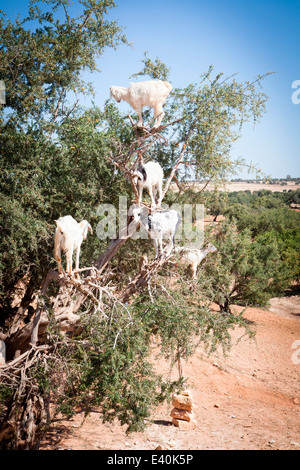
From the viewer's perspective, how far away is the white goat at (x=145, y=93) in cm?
727

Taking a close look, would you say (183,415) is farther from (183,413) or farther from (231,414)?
(231,414)

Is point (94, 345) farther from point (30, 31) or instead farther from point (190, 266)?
point (30, 31)

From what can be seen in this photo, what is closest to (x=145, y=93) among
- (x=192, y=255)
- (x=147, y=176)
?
(x=147, y=176)

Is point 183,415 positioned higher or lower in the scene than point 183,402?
lower

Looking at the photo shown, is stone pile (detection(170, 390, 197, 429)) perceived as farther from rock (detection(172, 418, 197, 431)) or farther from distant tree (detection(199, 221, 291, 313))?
distant tree (detection(199, 221, 291, 313))

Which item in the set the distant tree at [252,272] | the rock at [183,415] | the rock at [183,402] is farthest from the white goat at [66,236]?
the distant tree at [252,272]

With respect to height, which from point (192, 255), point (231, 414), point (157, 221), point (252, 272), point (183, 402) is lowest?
point (231, 414)

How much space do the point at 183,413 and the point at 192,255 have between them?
13.1ft

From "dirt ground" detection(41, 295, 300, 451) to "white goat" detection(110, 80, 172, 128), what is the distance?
18.2 ft

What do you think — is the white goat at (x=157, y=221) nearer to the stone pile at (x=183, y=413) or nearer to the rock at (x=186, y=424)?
the stone pile at (x=183, y=413)

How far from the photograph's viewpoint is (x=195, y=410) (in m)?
10.2

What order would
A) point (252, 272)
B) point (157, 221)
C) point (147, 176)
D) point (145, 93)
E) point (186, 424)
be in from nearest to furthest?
point (147, 176) → point (157, 221) → point (145, 93) → point (186, 424) → point (252, 272)

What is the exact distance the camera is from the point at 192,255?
31.0 ft

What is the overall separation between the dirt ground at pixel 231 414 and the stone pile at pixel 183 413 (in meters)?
0.16
